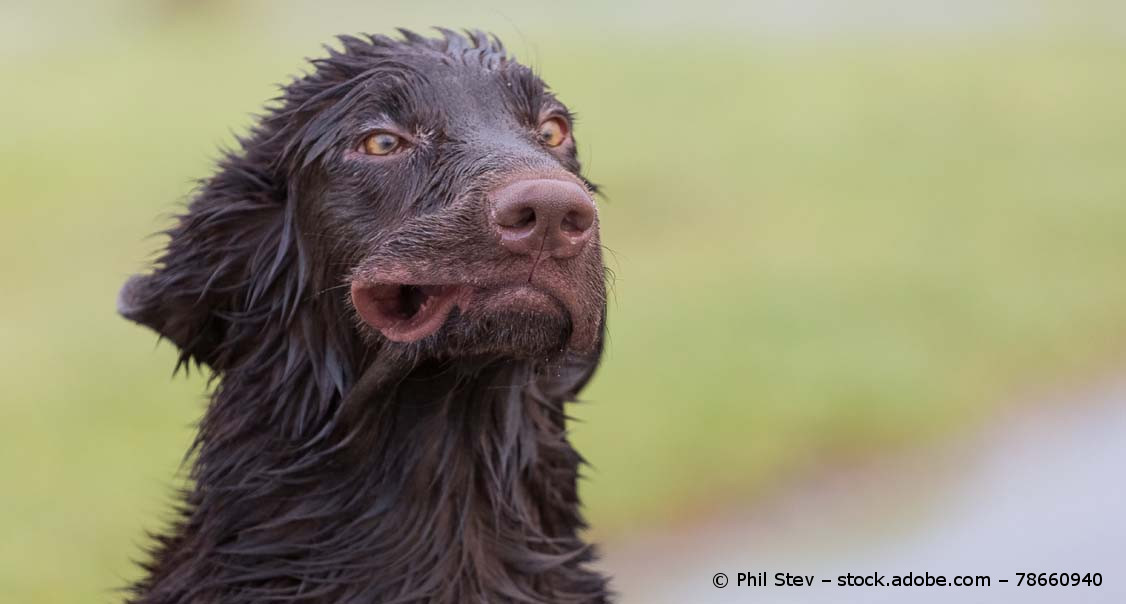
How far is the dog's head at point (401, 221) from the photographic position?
8.89 ft

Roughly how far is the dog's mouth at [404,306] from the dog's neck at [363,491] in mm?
218

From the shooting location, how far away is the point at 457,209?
2.77 meters

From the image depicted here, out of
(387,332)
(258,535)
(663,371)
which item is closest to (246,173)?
(387,332)

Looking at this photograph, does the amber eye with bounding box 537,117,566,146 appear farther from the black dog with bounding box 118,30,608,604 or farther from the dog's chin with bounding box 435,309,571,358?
the dog's chin with bounding box 435,309,571,358

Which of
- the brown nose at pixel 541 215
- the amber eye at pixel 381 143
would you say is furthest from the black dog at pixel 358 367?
Answer: the brown nose at pixel 541 215

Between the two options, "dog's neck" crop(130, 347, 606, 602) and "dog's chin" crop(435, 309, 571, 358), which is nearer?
"dog's chin" crop(435, 309, 571, 358)

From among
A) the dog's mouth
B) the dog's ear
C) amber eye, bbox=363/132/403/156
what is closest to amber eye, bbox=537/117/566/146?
amber eye, bbox=363/132/403/156

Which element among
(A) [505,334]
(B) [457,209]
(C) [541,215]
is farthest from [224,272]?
(C) [541,215]

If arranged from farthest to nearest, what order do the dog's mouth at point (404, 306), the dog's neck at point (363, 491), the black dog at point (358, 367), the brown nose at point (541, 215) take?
1. the dog's neck at point (363, 491)
2. the black dog at point (358, 367)
3. the dog's mouth at point (404, 306)
4. the brown nose at point (541, 215)

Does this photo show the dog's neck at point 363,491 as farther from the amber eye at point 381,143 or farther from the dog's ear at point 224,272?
the amber eye at point 381,143

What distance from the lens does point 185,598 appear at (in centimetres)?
329

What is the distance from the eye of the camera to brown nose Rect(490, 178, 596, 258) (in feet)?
8.64

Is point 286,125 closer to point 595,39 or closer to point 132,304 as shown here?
point 132,304

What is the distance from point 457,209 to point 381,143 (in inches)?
15.9
